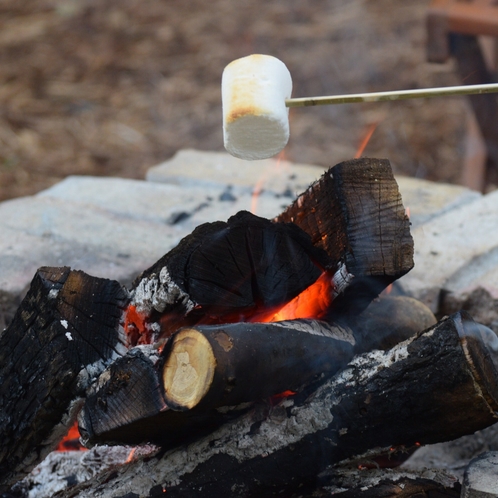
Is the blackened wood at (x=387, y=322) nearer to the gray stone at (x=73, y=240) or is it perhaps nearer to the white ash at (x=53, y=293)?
the white ash at (x=53, y=293)

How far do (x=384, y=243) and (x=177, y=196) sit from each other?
140 centimetres

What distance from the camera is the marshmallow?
135cm

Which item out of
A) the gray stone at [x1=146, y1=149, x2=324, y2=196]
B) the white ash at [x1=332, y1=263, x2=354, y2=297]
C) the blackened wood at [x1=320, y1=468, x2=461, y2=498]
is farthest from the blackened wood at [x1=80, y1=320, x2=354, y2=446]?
the gray stone at [x1=146, y1=149, x2=324, y2=196]

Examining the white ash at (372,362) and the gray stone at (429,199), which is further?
the gray stone at (429,199)

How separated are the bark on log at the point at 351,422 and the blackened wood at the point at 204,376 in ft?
0.17

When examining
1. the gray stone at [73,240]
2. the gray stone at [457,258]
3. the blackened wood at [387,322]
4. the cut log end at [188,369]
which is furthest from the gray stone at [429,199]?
the cut log end at [188,369]

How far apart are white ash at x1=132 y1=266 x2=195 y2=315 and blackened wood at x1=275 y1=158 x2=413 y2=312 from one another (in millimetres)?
350

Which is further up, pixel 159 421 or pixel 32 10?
pixel 32 10

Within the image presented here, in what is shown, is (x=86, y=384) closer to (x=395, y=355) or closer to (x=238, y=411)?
(x=238, y=411)

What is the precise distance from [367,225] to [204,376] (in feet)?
1.76

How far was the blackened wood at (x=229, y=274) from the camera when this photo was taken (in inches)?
58.0

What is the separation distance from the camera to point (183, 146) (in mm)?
4812

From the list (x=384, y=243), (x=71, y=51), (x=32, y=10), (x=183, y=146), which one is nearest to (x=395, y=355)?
(x=384, y=243)

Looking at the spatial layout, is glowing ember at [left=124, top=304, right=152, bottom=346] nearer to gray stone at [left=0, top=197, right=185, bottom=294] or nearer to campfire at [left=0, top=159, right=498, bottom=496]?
campfire at [left=0, top=159, right=498, bottom=496]
